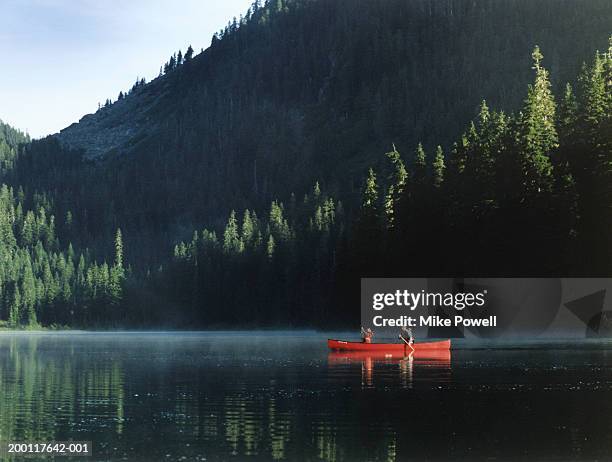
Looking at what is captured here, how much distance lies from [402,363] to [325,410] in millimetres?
31845

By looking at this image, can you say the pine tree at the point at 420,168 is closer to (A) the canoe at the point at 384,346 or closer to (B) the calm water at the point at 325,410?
(A) the canoe at the point at 384,346

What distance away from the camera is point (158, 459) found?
99.9 ft

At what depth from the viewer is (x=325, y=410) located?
139ft

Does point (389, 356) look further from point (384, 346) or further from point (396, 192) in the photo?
point (396, 192)

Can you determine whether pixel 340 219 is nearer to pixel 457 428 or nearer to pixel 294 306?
pixel 294 306

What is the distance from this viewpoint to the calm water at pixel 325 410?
105ft

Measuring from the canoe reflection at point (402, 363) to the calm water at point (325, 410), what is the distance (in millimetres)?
244

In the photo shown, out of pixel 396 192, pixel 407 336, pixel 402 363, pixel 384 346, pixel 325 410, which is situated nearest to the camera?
pixel 325 410

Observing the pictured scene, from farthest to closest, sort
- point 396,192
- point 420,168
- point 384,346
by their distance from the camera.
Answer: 1. point 396,192
2. point 420,168
3. point 384,346

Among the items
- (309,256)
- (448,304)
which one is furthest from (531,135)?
(309,256)

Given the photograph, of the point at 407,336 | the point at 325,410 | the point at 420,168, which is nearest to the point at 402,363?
the point at 407,336

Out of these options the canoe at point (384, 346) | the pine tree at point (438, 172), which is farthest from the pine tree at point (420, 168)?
the canoe at point (384, 346)

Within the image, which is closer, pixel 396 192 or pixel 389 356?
pixel 389 356

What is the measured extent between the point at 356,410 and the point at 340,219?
147 meters
